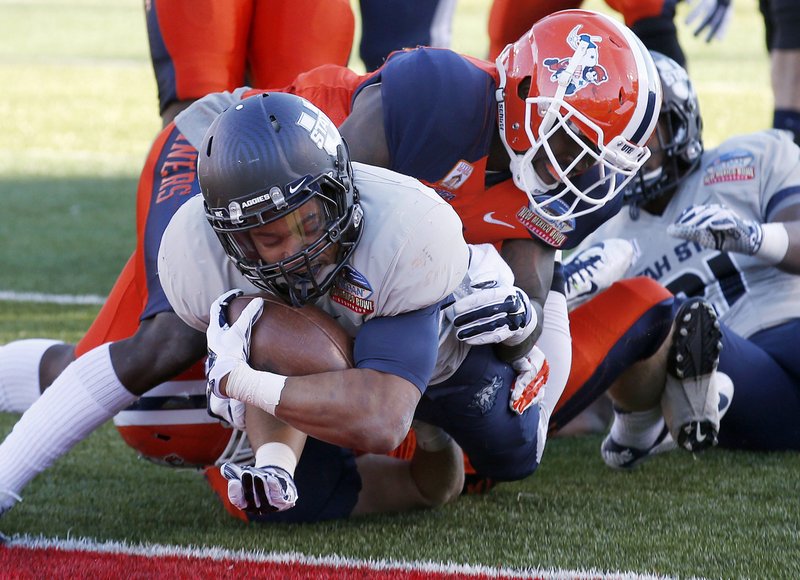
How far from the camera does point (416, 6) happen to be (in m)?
4.50

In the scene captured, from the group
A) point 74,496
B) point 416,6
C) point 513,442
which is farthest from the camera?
point 416,6

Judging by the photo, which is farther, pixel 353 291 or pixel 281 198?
pixel 353 291

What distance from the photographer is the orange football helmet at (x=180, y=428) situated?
309cm

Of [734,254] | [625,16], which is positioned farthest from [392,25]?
[734,254]

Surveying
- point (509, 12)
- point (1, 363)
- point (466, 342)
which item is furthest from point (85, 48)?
point (466, 342)

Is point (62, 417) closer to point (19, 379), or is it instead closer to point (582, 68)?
point (19, 379)

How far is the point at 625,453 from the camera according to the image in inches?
131

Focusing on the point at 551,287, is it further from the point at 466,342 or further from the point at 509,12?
the point at 509,12

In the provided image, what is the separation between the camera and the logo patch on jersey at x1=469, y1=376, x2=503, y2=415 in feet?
9.15

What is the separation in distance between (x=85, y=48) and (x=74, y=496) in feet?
47.8

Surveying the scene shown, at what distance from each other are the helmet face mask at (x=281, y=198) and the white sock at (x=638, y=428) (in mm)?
1170

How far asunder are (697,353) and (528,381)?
59cm

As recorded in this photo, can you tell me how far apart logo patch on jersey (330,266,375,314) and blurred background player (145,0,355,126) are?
1.55 m

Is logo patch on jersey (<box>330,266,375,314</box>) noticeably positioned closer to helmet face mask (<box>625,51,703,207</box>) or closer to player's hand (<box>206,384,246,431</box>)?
player's hand (<box>206,384,246,431</box>)
